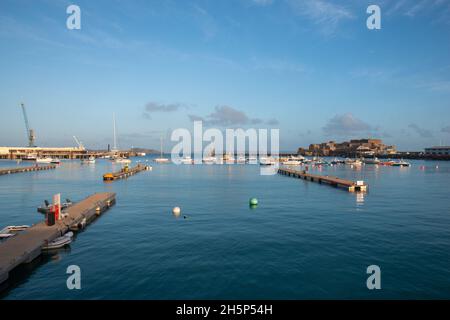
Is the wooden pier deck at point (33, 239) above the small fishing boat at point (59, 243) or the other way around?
above

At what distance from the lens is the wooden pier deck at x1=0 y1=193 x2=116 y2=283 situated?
20453 millimetres

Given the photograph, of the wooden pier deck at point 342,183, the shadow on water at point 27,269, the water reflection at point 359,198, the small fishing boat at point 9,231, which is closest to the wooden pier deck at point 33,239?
the shadow on water at point 27,269

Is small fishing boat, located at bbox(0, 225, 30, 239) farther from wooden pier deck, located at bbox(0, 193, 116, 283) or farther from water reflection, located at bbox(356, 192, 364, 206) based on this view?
water reflection, located at bbox(356, 192, 364, 206)

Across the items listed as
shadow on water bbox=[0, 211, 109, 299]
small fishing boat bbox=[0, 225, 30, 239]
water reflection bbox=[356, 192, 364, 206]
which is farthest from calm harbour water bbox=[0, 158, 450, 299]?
small fishing boat bbox=[0, 225, 30, 239]

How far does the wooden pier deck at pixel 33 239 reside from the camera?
20.5 metres

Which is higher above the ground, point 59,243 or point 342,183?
point 342,183

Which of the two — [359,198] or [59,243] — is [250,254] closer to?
[59,243]

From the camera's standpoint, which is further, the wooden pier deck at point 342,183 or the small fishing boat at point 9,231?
the wooden pier deck at point 342,183

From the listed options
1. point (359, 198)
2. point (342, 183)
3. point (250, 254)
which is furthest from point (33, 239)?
point (342, 183)

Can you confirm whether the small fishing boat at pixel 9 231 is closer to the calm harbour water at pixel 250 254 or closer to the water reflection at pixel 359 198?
the calm harbour water at pixel 250 254

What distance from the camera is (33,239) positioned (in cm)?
2547

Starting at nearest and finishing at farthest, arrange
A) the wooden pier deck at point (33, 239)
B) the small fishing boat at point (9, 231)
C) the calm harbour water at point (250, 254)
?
the calm harbour water at point (250, 254) < the wooden pier deck at point (33, 239) < the small fishing boat at point (9, 231)

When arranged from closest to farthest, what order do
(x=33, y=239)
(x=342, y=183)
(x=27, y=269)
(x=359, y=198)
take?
1. (x=27, y=269)
2. (x=33, y=239)
3. (x=359, y=198)
4. (x=342, y=183)
